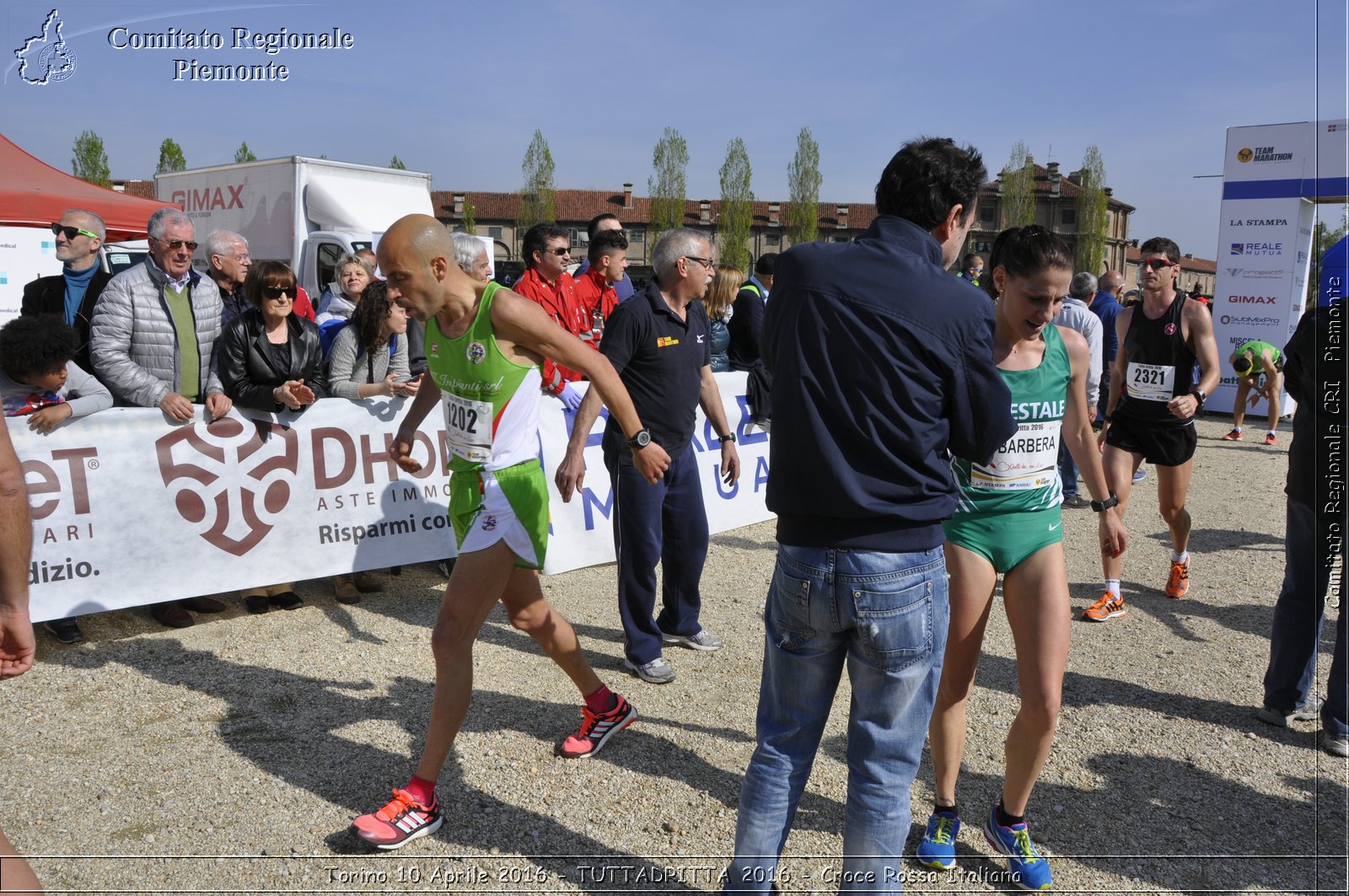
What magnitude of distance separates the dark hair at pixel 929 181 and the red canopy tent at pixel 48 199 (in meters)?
13.3

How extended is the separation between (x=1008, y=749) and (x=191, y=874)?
108 inches

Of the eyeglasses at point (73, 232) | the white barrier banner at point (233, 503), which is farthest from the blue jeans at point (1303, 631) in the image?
the eyeglasses at point (73, 232)

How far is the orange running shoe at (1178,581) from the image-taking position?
6219 millimetres

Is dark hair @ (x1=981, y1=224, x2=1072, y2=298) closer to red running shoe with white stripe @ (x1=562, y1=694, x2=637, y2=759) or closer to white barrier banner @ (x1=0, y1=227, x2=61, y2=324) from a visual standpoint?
red running shoe with white stripe @ (x1=562, y1=694, x2=637, y2=759)

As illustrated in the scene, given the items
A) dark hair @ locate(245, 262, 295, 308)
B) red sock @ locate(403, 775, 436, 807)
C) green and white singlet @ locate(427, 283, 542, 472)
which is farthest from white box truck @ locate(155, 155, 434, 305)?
red sock @ locate(403, 775, 436, 807)

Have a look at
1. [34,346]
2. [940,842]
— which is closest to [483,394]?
[940,842]

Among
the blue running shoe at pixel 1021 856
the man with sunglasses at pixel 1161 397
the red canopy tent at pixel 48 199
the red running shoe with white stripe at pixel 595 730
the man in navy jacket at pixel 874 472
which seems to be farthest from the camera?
the red canopy tent at pixel 48 199

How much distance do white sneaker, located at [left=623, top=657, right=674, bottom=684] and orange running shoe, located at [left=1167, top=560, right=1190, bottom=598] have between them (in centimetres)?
374

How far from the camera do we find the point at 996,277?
321cm

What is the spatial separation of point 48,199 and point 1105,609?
14.7 metres

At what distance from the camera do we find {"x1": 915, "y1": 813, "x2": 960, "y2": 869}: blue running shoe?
3.11m

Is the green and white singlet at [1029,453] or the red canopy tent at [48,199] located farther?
the red canopy tent at [48,199]

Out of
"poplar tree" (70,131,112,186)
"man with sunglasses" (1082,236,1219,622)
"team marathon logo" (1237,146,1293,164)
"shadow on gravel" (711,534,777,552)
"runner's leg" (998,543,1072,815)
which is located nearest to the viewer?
"runner's leg" (998,543,1072,815)

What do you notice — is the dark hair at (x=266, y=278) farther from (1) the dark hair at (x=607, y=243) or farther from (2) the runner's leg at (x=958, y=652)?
(2) the runner's leg at (x=958, y=652)
